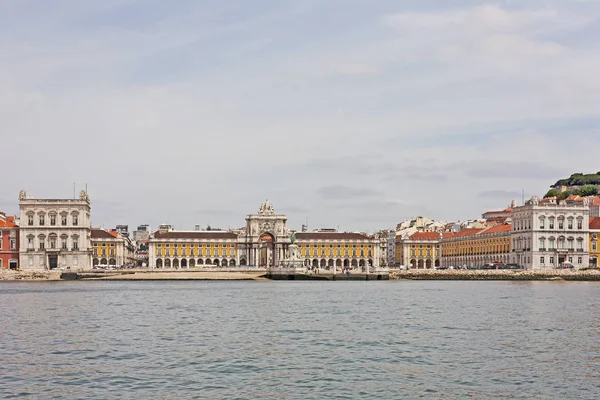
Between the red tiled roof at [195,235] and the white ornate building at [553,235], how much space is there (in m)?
61.7

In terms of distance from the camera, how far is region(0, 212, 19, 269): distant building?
128 m

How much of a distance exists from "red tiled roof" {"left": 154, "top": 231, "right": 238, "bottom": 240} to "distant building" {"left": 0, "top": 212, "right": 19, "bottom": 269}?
43765 millimetres

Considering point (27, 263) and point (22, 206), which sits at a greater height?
point (22, 206)

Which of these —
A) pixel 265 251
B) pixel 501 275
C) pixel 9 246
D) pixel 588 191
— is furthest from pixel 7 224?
pixel 588 191

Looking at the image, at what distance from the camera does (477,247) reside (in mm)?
159000

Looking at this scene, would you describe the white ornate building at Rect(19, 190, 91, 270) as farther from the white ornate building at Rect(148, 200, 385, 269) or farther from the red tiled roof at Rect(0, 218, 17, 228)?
the white ornate building at Rect(148, 200, 385, 269)

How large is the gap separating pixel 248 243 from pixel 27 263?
50.6 metres

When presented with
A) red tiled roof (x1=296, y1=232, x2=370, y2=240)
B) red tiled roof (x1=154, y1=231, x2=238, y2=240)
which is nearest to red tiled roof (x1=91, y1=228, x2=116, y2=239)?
red tiled roof (x1=154, y1=231, x2=238, y2=240)

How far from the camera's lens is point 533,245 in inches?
5320

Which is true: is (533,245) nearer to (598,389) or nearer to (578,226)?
(578,226)

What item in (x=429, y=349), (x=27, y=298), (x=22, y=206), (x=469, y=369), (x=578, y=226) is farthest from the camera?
(x=578, y=226)

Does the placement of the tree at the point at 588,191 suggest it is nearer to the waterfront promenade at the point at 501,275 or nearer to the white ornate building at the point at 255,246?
the white ornate building at the point at 255,246

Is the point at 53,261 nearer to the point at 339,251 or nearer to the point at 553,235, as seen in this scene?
the point at 339,251

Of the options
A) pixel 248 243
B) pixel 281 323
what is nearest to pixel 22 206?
pixel 248 243
